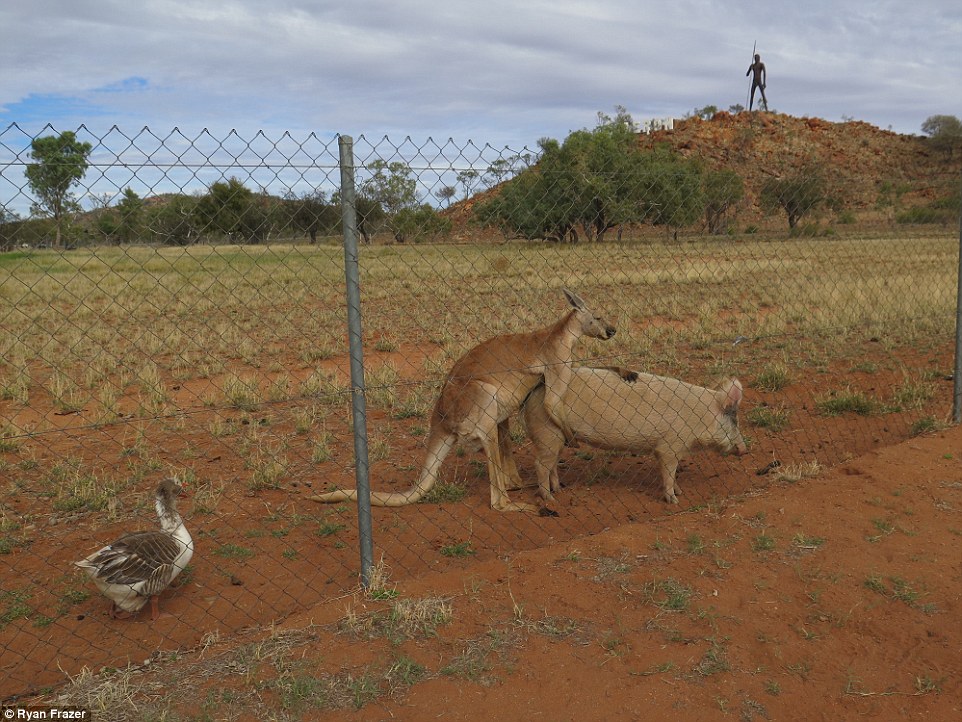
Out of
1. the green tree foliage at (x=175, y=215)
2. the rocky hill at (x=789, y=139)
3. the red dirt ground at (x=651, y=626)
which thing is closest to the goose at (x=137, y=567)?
the red dirt ground at (x=651, y=626)

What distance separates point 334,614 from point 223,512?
220cm

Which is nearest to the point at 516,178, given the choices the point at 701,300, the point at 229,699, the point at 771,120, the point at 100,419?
the point at 229,699

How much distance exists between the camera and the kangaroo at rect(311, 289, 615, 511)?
6012 mm

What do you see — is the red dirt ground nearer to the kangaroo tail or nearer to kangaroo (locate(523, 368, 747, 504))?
the kangaroo tail

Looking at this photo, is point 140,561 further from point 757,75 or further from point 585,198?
point 757,75

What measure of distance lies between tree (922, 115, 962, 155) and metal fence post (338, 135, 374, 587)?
192 ft

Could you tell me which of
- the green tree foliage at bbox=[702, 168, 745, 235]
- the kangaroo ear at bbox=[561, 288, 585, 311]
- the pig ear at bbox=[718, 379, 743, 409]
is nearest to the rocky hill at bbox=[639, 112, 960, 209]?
the green tree foliage at bbox=[702, 168, 745, 235]

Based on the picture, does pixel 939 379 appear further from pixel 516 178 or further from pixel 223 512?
pixel 223 512

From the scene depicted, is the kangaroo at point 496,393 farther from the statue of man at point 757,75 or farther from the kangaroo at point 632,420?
the statue of man at point 757,75

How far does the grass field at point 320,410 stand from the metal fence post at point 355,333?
0.56 metres

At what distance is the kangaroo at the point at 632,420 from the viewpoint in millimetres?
6324

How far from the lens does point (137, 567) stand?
14.5 feet

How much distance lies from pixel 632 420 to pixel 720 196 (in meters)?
2.14

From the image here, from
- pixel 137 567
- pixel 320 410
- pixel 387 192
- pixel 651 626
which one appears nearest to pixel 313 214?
pixel 387 192
